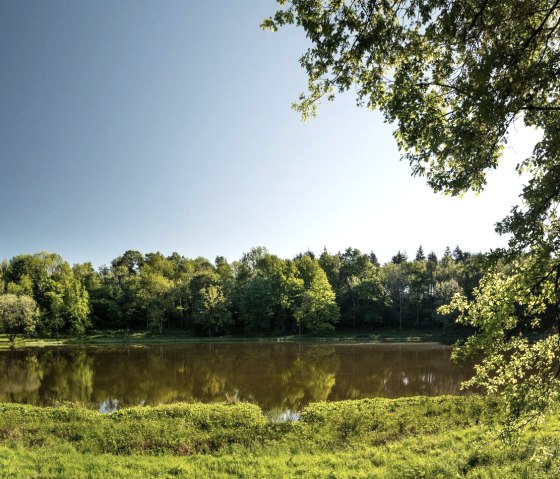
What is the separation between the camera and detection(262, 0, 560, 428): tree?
530 centimetres

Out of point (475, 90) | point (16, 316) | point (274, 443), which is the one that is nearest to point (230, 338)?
point (16, 316)

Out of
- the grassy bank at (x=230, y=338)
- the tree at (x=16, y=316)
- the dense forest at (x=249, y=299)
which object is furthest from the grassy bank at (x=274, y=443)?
the tree at (x=16, y=316)

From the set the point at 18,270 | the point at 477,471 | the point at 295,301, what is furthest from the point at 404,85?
the point at 18,270

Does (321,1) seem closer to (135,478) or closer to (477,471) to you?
(477,471)

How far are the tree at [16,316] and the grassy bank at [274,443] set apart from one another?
165ft

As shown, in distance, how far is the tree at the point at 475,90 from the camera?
5.30 m

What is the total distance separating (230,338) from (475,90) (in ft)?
204

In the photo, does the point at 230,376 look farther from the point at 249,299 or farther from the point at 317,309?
the point at 249,299

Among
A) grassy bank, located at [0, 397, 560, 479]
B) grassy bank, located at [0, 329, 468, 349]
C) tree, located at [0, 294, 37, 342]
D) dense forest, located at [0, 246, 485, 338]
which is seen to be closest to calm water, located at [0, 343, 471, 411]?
grassy bank, located at [0, 397, 560, 479]

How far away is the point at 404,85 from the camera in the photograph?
5887 mm

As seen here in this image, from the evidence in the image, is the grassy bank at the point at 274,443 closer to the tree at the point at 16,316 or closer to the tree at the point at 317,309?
the tree at the point at 317,309

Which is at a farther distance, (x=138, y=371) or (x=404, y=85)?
(x=138, y=371)

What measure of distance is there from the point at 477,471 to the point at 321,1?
11.2 m

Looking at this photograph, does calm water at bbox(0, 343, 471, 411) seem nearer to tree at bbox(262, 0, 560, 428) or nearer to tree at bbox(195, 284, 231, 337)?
tree at bbox(262, 0, 560, 428)
